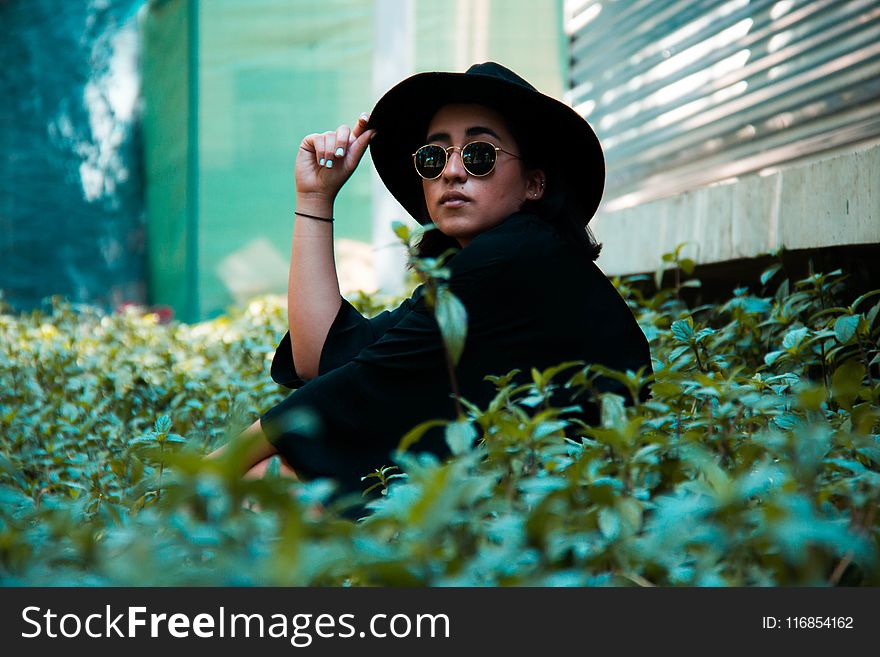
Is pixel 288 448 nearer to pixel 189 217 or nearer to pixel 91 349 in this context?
pixel 91 349

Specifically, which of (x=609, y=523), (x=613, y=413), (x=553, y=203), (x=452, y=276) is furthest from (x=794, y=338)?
(x=609, y=523)

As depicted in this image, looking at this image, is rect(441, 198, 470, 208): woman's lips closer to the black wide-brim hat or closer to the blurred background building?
the black wide-brim hat

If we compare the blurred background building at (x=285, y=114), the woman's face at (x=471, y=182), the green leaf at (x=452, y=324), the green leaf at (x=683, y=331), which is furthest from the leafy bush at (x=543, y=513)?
the blurred background building at (x=285, y=114)

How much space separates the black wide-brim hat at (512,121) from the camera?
110 inches

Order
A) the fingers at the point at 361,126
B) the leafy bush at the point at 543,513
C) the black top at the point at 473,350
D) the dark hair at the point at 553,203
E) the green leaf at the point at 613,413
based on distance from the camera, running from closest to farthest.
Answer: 1. the leafy bush at the point at 543,513
2. the green leaf at the point at 613,413
3. the black top at the point at 473,350
4. the dark hair at the point at 553,203
5. the fingers at the point at 361,126

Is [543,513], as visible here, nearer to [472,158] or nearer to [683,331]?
[683,331]

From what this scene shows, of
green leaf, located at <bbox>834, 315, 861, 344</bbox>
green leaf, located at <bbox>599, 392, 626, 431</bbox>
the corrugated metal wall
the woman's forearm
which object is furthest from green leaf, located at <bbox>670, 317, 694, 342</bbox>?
the corrugated metal wall

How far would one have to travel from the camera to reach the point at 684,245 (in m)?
3.96

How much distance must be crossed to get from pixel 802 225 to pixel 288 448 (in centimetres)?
188

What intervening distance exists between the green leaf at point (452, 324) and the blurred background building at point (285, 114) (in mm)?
2438

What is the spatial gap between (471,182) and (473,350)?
51 cm

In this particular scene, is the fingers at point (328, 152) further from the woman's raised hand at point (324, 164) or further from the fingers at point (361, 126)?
the fingers at point (361, 126)

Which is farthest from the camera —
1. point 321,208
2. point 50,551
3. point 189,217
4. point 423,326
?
point 189,217
